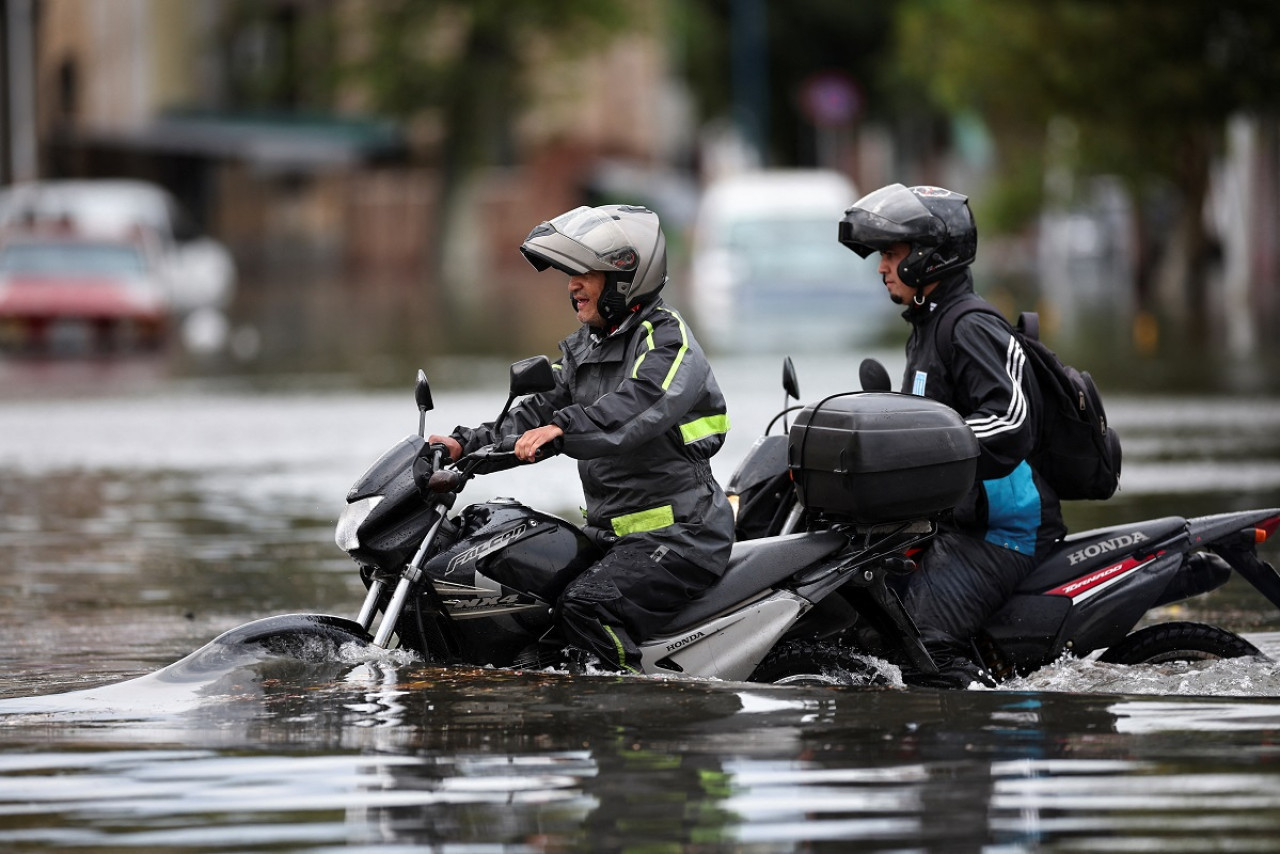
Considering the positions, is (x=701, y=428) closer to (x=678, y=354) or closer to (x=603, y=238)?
(x=678, y=354)

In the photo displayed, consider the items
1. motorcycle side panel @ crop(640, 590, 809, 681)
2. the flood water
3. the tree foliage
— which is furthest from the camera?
the tree foliage

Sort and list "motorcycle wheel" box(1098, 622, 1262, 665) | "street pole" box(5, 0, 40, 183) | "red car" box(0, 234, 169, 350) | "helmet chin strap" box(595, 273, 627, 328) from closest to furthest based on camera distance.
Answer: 1. "helmet chin strap" box(595, 273, 627, 328)
2. "motorcycle wheel" box(1098, 622, 1262, 665)
3. "red car" box(0, 234, 169, 350)
4. "street pole" box(5, 0, 40, 183)

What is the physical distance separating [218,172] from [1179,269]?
30.3 m

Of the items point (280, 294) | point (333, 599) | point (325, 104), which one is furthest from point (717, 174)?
A: point (333, 599)

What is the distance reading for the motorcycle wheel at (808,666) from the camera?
7430 millimetres

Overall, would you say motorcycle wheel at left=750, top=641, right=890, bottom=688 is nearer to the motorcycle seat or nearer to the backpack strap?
the motorcycle seat

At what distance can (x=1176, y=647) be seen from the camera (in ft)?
25.0

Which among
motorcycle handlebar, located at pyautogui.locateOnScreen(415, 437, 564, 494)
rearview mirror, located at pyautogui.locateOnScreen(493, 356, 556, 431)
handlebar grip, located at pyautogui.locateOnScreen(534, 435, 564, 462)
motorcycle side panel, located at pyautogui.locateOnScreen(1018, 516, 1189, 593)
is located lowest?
motorcycle side panel, located at pyautogui.locateOnScreen(1018, 516, 1189, 593)

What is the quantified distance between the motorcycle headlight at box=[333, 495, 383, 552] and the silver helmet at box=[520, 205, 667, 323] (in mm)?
840

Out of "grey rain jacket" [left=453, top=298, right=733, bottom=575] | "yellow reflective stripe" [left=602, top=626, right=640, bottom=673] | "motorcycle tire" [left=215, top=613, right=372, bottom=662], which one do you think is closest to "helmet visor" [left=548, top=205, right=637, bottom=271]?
"grey rain jacket" [left=453, top=298, right=733, bottom=575]

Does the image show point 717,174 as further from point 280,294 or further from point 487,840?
point 487,840

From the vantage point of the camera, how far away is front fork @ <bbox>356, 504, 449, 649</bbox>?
22.6 feet

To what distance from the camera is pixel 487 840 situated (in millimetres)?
5574

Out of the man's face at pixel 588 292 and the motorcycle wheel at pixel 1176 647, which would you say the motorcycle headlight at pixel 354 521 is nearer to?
the man's face at pixel 588 292
